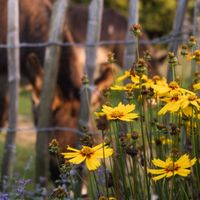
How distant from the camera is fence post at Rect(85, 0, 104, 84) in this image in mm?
3471

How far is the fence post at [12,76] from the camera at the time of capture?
12.0 ft

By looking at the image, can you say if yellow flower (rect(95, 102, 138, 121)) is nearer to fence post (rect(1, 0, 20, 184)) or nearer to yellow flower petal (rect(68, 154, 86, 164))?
yellow flower petal (rect(68, 154, 86, 164))

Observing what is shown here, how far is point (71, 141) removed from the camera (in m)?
4.83

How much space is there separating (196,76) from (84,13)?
258 inches

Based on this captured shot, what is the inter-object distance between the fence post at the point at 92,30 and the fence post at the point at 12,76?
1.51 ft

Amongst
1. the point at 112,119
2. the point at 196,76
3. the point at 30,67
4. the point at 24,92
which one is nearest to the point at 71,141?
the point at 30,67

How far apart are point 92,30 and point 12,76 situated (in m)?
0.62

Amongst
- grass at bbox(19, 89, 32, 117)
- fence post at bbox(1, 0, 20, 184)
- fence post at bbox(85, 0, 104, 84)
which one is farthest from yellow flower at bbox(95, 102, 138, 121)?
grass at bbox(19, 89, 32, 117)

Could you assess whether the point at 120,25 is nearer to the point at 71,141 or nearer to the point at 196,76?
the point at 71,141

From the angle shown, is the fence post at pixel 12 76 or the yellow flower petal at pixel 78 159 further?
the fence post at pixel 12 76

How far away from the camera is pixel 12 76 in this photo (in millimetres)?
3762

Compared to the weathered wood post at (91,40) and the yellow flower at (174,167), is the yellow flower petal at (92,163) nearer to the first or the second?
the yellow flower at (174,167)

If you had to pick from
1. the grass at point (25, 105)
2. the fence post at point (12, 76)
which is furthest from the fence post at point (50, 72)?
the grass at point (25, 105)

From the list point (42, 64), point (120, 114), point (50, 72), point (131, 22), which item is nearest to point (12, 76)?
point (50, 72)
